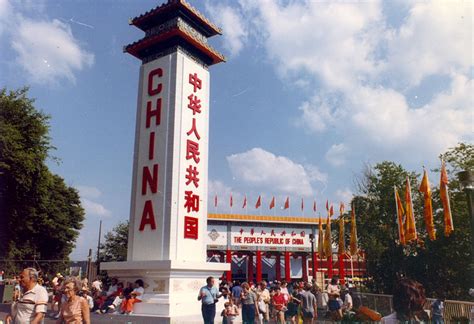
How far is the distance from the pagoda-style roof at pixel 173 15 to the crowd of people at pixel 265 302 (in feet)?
46.3

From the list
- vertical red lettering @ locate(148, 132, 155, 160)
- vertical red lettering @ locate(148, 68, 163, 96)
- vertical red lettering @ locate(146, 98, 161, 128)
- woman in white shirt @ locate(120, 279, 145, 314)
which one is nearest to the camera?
woman in white shirt @ locate(120, 279, 145, 314)

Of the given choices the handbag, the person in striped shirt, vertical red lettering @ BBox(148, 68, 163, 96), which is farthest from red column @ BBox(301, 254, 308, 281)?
the person in striped shirt

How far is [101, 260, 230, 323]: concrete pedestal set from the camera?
672 inches

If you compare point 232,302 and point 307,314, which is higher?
point 232,302

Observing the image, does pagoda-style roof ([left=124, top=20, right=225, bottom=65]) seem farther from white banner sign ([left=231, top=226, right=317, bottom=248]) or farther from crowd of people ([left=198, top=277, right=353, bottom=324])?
white banner sign ([left=231, top=226, right=317, bottom=248])

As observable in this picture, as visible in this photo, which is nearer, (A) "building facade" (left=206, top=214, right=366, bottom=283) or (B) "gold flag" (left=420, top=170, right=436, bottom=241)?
(B) "gold flag" (left=420, top=170, right=436, bottom=241)

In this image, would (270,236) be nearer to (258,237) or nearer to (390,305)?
(258,237)

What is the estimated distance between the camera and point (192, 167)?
2028 centimetres

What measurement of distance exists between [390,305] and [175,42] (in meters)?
16.4

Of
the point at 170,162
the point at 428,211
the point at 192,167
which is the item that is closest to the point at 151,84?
the point at 170,162

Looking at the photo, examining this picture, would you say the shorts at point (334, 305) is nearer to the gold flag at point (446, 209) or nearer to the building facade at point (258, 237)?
the gold flag at point (446, 209)

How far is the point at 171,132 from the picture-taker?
1981 cm

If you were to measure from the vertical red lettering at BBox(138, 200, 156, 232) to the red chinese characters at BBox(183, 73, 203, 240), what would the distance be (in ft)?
5.06

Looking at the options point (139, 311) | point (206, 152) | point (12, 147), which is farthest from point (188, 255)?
point (12, 147)
